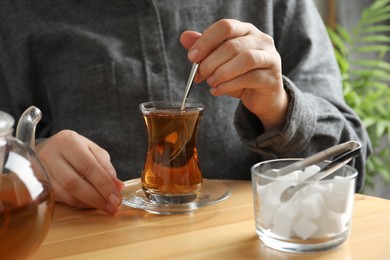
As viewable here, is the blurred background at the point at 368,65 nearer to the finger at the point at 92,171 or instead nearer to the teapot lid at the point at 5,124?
the finger at the point at 92,171

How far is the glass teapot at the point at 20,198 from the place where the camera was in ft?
2.15

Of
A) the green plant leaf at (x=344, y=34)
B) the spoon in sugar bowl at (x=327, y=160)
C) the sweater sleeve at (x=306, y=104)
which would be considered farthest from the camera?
the green plant leaf at (x=344, y=34)

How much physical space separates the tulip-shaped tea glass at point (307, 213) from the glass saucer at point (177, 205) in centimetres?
18

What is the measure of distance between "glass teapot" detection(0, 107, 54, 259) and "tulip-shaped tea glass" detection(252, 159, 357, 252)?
267 mm

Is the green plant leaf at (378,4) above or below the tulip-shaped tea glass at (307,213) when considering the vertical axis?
above

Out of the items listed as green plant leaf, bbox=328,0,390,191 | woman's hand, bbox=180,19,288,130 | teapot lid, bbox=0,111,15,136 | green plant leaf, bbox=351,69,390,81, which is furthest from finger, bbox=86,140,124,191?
green plant leaf, bbox=351,69,390,81

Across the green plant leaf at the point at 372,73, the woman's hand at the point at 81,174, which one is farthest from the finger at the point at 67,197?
the green plant leaf at the point at 372,73

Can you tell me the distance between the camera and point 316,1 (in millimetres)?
2686

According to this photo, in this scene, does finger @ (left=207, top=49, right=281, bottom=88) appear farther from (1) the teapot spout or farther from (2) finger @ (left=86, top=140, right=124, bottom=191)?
(1) the teapot spout

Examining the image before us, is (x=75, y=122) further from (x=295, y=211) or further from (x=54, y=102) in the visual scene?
(x=295, y=211)

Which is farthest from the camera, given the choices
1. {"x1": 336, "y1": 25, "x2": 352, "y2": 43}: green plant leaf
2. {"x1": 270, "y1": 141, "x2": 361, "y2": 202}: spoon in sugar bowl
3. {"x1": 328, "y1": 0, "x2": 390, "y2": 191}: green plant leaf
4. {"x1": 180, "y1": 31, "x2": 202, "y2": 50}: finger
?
{"x1": 336, "y1": 25, "x2": 352, "y2": 43}: green plant leaf

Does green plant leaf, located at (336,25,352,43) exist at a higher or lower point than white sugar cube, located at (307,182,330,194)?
lower

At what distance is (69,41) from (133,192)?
51 centimetres

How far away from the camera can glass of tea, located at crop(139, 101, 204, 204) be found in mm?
931
